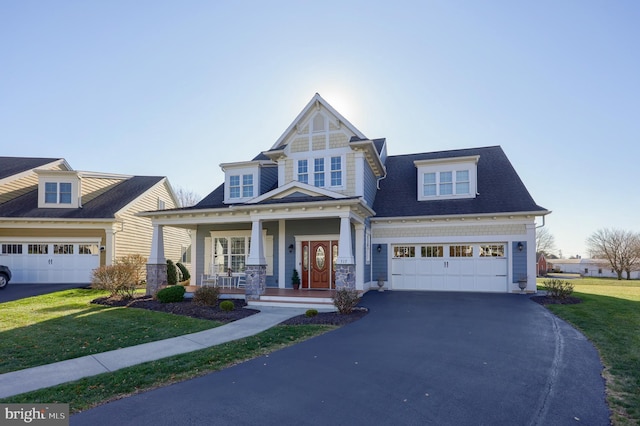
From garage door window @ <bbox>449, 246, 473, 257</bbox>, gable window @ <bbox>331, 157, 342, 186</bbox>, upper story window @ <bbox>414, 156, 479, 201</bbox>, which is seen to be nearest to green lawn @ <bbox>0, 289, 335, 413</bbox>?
gable window @ <bbox>331, 157, 342, 186</bbox>

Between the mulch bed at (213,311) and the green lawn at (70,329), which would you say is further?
the mulch bed at (213,311)

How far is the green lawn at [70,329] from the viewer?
22.9ft

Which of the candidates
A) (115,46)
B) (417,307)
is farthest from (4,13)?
(417,307)

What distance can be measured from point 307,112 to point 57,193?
15.0m

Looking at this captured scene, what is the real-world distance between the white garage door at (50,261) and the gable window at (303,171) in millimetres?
11696

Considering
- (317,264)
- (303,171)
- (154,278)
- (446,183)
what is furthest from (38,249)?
(446,183)

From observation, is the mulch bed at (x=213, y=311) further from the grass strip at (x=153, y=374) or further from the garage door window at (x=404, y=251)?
the garage door window at (x=404, y=251)

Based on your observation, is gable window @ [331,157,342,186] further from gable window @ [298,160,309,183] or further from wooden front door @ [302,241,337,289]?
wooden front door @ [302,241,337,289]

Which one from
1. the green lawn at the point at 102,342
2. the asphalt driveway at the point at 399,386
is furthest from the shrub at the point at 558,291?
the green lawn at the point at 102,342

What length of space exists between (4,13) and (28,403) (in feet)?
35.9

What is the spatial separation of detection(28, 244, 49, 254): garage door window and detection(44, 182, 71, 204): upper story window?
8.42ft

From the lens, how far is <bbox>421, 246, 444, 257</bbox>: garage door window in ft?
53.2

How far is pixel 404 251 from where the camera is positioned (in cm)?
1672

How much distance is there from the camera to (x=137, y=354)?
696 cm
